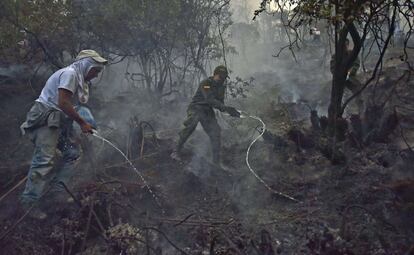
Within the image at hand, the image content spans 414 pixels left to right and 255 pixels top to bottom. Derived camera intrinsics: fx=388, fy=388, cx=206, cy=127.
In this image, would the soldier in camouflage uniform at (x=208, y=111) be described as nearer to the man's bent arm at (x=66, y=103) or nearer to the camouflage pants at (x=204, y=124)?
the camouflage pants at (x=204, y=124)

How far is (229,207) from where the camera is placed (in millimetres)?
5121

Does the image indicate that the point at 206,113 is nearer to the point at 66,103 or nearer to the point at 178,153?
the point at 178,153

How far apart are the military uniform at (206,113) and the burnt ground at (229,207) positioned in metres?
0.45

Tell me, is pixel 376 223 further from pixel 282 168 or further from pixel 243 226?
pixel 282 168

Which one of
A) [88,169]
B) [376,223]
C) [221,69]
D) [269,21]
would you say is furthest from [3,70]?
[269,21]

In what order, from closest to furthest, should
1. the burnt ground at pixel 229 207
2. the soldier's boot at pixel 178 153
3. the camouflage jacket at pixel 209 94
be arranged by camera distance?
the burnt ground at pixel 229 207
the camouflage jacket at pixel 209 94
the soldier's boot at pixel 178 153

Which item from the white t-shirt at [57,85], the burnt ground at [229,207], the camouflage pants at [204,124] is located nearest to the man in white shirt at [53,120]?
the white t-shirt at [57,85]

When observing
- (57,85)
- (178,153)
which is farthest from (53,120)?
(178,153)

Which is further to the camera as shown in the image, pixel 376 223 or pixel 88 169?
pixel 88 169

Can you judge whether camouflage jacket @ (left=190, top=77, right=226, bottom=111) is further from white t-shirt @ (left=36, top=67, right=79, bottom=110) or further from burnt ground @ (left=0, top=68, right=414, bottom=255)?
white t-shirt @ (left=36, top=67, right=79, bottom=110)

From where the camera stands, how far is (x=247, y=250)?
12.5ft

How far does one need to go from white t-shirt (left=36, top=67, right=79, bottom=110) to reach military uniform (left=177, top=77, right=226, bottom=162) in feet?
8.00

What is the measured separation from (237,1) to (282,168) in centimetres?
4038

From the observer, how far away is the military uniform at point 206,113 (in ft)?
21.7
